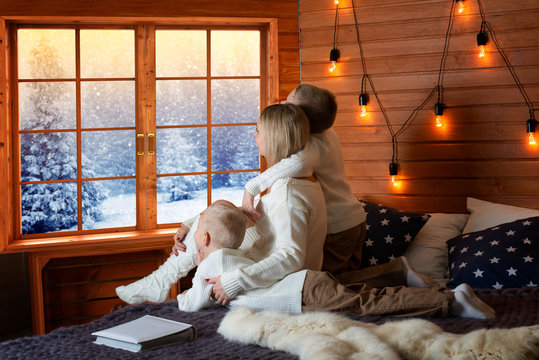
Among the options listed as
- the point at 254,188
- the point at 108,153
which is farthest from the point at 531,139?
the point at 108,153

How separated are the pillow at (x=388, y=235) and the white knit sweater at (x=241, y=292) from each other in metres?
0.85

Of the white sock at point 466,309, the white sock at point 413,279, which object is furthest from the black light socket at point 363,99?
the white sock at point 466,309

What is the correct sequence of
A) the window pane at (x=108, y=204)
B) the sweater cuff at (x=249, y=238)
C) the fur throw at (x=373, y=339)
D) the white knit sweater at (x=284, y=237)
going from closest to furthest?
1. the fur throw at (x=373, y=339)
2. the white knit sweater at (x=284, y=237)
3. the sweater cuff at (x=249, y=238)
4. the window pane at (x=108, y=204)

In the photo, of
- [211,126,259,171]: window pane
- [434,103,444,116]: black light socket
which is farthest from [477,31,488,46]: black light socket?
[211,126,259,171]: window pane

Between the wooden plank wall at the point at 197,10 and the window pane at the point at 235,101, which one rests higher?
the wooden plank wall at the point at 197,10

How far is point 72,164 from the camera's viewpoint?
385cm

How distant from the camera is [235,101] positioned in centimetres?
409

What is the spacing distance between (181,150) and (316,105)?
1.53 meters

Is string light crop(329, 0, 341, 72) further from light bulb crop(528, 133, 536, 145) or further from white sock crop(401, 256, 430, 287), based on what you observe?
white sock crop(401, 256, 430, 287)

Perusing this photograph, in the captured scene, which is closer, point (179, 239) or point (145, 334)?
point (145, 334)

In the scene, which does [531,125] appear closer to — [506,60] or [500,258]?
[506,60]

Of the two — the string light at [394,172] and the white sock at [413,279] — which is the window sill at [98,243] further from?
the white sock at [413,279]

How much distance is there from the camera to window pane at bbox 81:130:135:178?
387 centimetres

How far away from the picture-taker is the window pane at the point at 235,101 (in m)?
4.05
